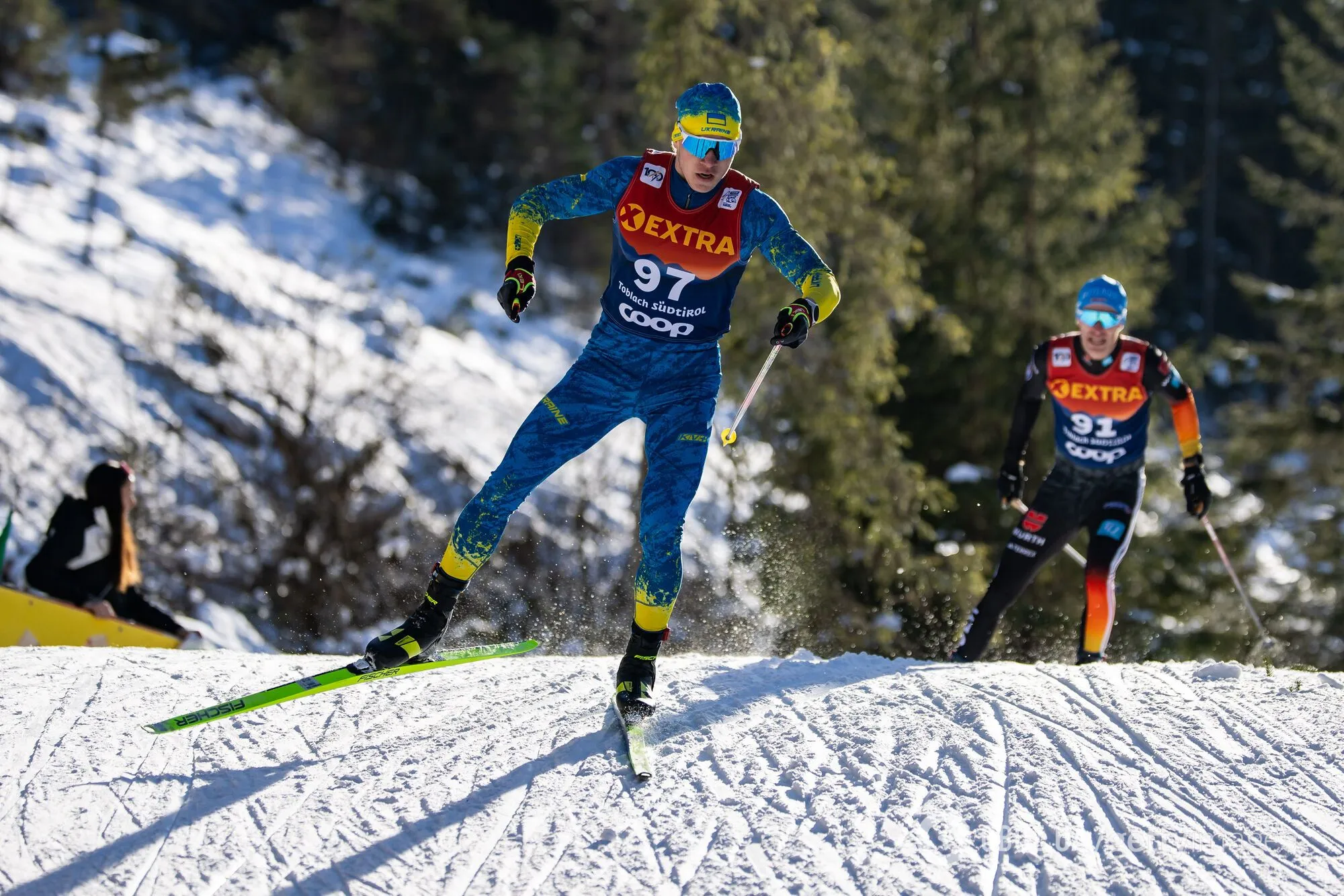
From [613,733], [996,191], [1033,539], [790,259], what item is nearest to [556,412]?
[790,259]

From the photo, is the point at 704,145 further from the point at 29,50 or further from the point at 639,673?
the point at 29,50

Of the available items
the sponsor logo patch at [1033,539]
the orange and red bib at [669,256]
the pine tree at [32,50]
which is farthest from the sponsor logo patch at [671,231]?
the pine tree at [32,50]

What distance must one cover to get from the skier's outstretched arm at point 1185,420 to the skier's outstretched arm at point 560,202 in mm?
3051

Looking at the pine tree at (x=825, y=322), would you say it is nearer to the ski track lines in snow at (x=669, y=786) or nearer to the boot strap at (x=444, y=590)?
the ski track lines in snow at (x=669, y=786)

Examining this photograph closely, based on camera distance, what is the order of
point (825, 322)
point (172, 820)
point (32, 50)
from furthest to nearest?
point (32, 50) → point (825, 322) → point (172, 820)

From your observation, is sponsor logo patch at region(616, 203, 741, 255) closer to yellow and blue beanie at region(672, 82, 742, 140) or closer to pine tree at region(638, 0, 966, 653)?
yellow and blue beanie at region(672, 82, 742, 140)

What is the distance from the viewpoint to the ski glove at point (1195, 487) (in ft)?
19.7

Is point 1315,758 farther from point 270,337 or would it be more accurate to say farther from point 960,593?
point 270,337

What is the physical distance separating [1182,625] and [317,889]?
1225cm

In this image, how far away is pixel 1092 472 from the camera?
19.6 ft

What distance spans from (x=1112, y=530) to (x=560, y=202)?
3316 millimetres


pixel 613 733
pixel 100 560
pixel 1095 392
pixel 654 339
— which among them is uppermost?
pixel 654 339

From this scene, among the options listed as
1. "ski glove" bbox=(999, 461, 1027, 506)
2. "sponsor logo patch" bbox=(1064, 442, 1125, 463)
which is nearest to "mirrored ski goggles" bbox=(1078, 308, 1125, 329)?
"sponsor logo patch" bbox=(1064, 442, 1125, 463)

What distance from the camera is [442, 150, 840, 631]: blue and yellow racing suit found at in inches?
161
